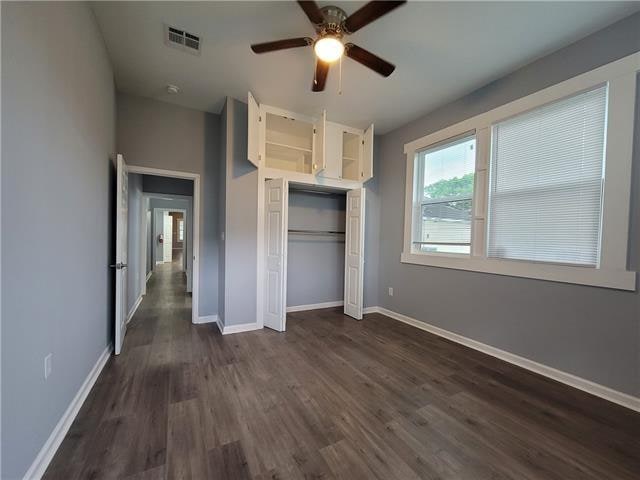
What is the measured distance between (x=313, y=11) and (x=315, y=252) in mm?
3248

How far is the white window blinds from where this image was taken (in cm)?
218

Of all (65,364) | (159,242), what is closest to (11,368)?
(65,364)

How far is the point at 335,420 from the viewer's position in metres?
1.77

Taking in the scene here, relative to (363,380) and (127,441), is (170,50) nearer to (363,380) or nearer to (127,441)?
(127,441)

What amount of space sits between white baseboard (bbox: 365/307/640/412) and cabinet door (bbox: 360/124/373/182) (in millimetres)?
2229

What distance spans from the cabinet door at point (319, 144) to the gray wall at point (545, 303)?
4.61 feet

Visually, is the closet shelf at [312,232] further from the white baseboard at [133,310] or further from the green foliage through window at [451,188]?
the white baseboard at [133,310]

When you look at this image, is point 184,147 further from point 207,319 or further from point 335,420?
point 335,420

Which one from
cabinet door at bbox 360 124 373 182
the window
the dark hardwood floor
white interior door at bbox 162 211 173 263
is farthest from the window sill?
white interior door at bbox 162 211 173 263

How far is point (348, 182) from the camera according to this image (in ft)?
13.0

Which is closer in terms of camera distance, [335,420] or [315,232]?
[335,420]

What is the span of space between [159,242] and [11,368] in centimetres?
1127

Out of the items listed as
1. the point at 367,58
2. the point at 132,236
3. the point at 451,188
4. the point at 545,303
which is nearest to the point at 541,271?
the point at 545,303

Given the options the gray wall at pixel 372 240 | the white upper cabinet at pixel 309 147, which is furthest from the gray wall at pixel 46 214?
the gray wall at pixel 372 240
